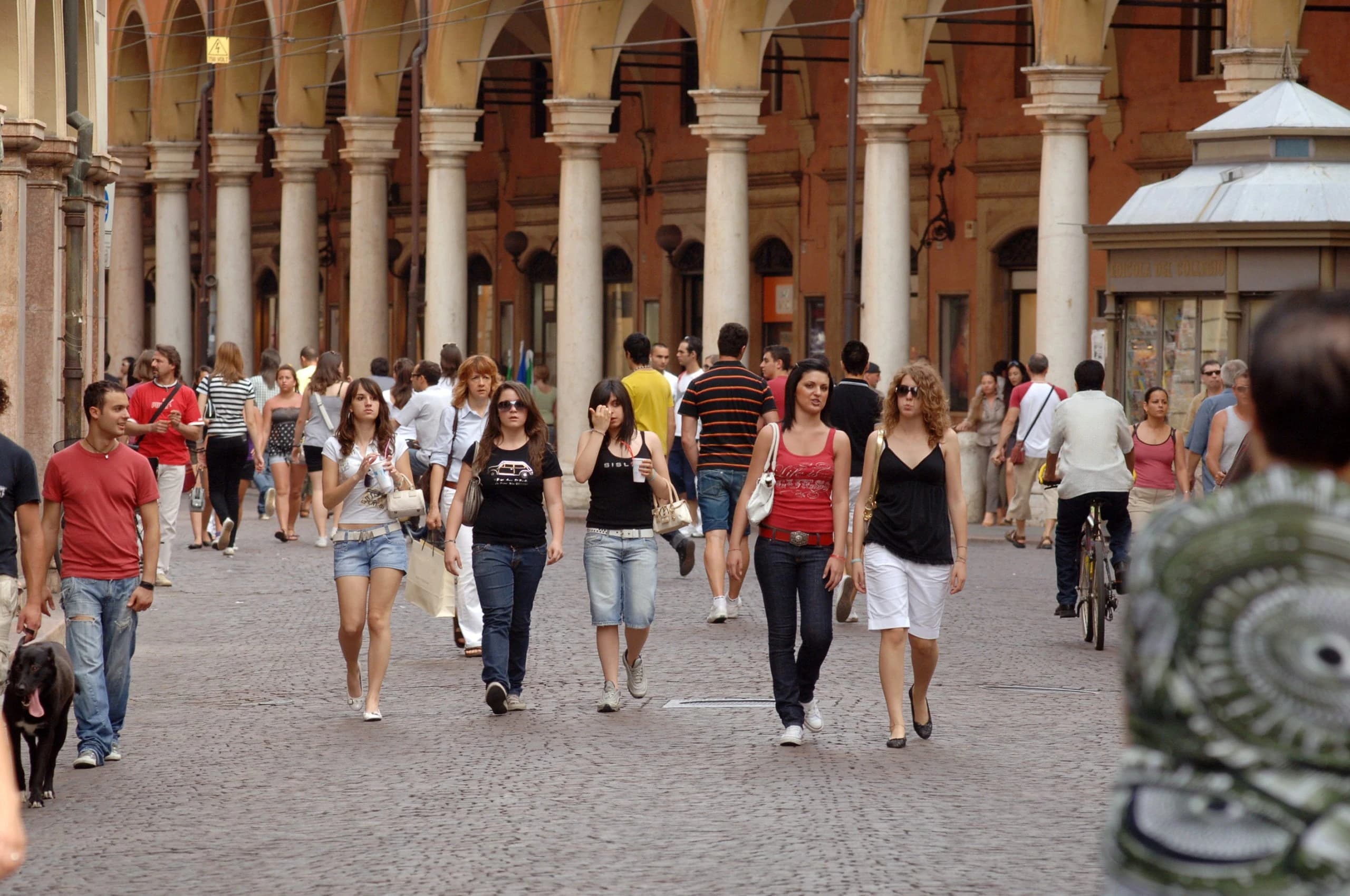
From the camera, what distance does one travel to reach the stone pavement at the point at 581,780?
659 cm

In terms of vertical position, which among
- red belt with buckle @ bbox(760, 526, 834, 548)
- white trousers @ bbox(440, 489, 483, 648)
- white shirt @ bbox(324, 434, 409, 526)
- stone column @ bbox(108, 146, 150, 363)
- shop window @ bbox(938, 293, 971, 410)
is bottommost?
white trousers @ bbox(440, 489, 483, 648)

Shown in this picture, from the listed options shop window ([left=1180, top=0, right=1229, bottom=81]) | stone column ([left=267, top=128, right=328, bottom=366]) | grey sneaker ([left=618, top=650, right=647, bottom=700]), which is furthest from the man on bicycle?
stone column ([left=267, top=128, right=328, bottom=366])

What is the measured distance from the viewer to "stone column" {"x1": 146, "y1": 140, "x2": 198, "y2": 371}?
111 ft

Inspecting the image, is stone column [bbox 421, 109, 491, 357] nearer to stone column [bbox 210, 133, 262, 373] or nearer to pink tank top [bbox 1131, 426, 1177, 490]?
stone column [bbox 210, 133, 262, 373]

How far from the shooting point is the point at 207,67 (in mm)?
33312

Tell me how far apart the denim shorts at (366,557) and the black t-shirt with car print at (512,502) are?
1.25 feet

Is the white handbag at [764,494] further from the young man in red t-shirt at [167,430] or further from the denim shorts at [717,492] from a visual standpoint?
the young man in red t-shirt at [167,430]

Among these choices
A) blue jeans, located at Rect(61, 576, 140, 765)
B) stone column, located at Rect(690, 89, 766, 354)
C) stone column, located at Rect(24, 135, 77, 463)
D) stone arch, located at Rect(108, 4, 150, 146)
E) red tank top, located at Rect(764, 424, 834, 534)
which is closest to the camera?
blue jeans, located at Rect(61, 576, 140, 765)

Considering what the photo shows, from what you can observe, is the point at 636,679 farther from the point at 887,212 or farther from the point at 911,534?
the point at 887,212

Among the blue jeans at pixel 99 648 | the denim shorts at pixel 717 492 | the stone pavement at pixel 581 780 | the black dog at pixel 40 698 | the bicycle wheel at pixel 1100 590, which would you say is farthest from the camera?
the denim shorts at pixel 717 492

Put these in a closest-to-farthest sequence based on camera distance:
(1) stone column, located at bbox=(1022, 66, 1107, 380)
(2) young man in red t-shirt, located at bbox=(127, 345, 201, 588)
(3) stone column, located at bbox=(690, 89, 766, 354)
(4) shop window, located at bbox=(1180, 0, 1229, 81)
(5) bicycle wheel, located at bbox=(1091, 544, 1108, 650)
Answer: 1. (5) bicycle wheel, located at bbox=(1091, 544, 1108, 650)
2. (2) young man in red t-shirt, located at bbox=(127, 345, 201, 588)
3. (1) stone column, located at bbox=(1022, 66, 1107, 380)
4. (3) stone column, located at bbox=(690, 89, 766, 354)
5. (4) shop window, located at bbox=(1180, 0, 1229, 81)

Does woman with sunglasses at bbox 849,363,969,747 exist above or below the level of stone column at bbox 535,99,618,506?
below

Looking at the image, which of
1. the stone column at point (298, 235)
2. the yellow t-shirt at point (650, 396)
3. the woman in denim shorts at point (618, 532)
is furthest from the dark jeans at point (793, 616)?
the stone column at point (298, 235)

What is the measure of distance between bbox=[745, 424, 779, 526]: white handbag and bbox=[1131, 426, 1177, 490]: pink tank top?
4776mm
